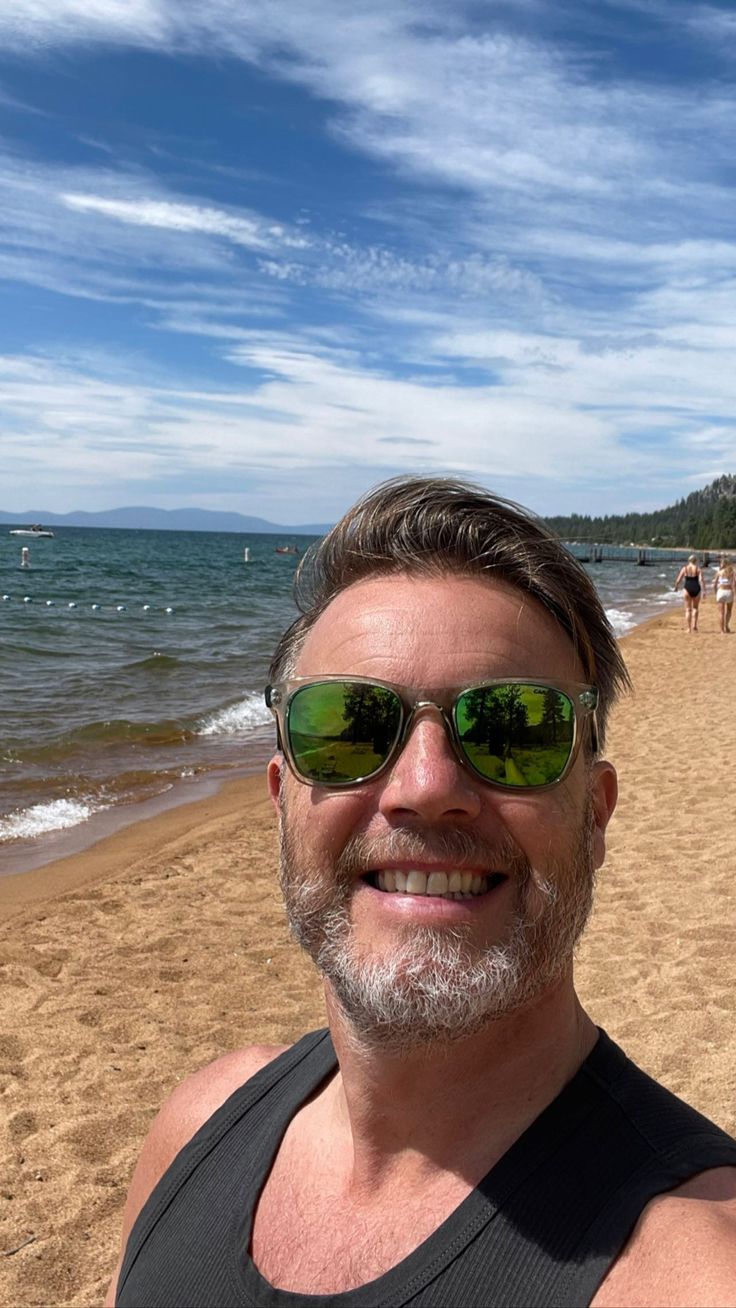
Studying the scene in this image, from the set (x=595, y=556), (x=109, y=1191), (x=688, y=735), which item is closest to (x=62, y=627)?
(x=688, y=735)

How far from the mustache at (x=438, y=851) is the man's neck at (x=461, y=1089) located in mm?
214

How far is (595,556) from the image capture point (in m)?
103

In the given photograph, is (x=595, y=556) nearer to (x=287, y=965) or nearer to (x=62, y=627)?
(x=62, y=627)

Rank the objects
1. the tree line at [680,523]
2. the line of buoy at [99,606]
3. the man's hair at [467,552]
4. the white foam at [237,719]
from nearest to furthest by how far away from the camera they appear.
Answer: the man's hair at [467,552]
the white foam at [237,719]
the line of buoy at [99,606]
the tree line at [680,523]

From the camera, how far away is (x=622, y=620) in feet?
104

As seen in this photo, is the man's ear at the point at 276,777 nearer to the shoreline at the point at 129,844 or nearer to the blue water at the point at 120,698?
the blue water at the point at 120,698

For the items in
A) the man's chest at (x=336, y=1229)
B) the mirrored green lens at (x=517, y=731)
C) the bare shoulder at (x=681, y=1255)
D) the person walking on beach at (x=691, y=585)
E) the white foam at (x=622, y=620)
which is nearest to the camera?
the bare shoulder at (x=681, y=1255)

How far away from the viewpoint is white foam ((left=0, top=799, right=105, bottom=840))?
8547 mm

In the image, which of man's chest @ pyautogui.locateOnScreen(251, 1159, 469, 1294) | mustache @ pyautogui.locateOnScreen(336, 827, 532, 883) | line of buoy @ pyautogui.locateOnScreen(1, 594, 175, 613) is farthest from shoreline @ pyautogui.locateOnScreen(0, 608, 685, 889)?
line of buoy @ pyautogui.locateOnScreen(1, 594, 175, 613)

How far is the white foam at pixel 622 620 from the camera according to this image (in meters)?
28.1

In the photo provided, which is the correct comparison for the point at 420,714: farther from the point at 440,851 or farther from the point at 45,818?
the point at 45,818

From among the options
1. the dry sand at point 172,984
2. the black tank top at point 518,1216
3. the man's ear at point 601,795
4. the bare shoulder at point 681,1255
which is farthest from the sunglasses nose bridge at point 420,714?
the dry sand at point 172,984

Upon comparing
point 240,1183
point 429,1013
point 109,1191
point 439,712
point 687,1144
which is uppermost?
point 439,712

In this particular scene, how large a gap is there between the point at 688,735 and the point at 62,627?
737 inches
